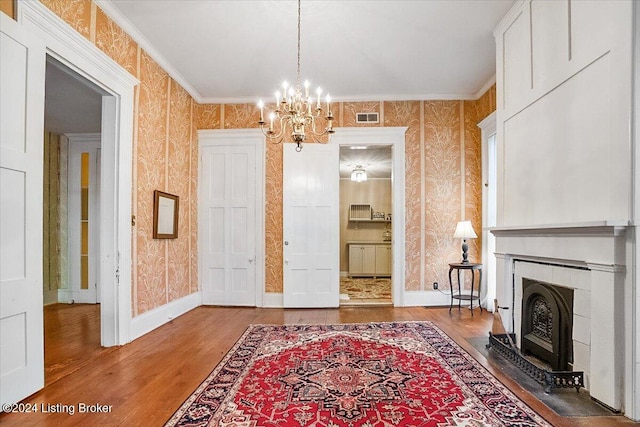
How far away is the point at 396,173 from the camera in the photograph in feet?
17.3

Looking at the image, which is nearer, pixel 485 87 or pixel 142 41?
pixel 142 41

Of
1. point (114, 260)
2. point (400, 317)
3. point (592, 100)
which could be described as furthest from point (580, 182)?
point (114, 260)

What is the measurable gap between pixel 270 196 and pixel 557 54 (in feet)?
12.5

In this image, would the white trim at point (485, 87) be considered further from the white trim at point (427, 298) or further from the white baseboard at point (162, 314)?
the white baseboard at point (162, 314)

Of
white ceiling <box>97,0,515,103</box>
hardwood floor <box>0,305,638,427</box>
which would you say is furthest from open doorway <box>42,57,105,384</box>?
white ceiling <box>97,0,515,103</box>

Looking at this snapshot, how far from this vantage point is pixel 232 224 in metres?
5.32

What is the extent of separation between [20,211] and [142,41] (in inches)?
92.1

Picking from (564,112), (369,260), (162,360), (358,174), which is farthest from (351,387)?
(369,260)

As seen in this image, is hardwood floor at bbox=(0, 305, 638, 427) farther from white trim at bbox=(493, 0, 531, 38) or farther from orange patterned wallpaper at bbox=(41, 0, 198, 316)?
white trim at bbox=(493, 0, 531, 38)

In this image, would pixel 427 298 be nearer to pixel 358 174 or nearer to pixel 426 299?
pixel 426 299

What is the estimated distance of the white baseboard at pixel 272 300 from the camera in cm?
524

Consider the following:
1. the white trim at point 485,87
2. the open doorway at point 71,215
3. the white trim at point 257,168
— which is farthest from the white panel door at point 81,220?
the white trim at point 485,87

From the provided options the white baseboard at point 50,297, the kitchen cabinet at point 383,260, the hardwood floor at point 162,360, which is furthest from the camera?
the kitchen cabinet at point 383,260

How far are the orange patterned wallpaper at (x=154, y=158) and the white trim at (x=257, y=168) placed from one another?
0.57ft
